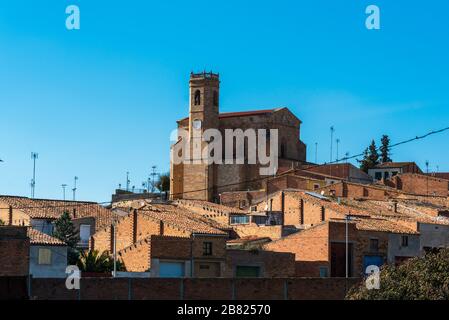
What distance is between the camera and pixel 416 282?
25.7 metres

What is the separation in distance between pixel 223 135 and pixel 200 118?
10.3ft

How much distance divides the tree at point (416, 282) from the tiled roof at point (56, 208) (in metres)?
37.6

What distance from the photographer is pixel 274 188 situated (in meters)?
83.1

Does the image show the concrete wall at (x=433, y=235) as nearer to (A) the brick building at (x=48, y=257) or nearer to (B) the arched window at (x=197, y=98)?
(A) the brick building at (x=48, y=257)

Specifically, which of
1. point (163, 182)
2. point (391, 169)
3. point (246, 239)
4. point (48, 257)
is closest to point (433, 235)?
point (246, 239)

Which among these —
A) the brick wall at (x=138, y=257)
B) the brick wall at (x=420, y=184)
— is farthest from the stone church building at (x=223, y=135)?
the brick wall at (x=138, y=257)

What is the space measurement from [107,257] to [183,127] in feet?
178

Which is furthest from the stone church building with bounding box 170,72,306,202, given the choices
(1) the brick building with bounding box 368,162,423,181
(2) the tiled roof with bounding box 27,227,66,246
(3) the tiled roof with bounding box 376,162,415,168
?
(2) the tiled roof with bounding box 27,227,66,246

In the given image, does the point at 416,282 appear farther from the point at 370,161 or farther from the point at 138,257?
the point at 370,161

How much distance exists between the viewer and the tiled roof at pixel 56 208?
62.1m

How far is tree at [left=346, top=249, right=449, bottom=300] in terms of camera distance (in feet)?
82.5

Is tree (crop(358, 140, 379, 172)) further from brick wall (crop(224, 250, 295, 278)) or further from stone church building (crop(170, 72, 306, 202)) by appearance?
brick wall (crop(224, 250, 295, 278))

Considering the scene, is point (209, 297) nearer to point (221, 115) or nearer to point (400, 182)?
→ point (400, 182)
